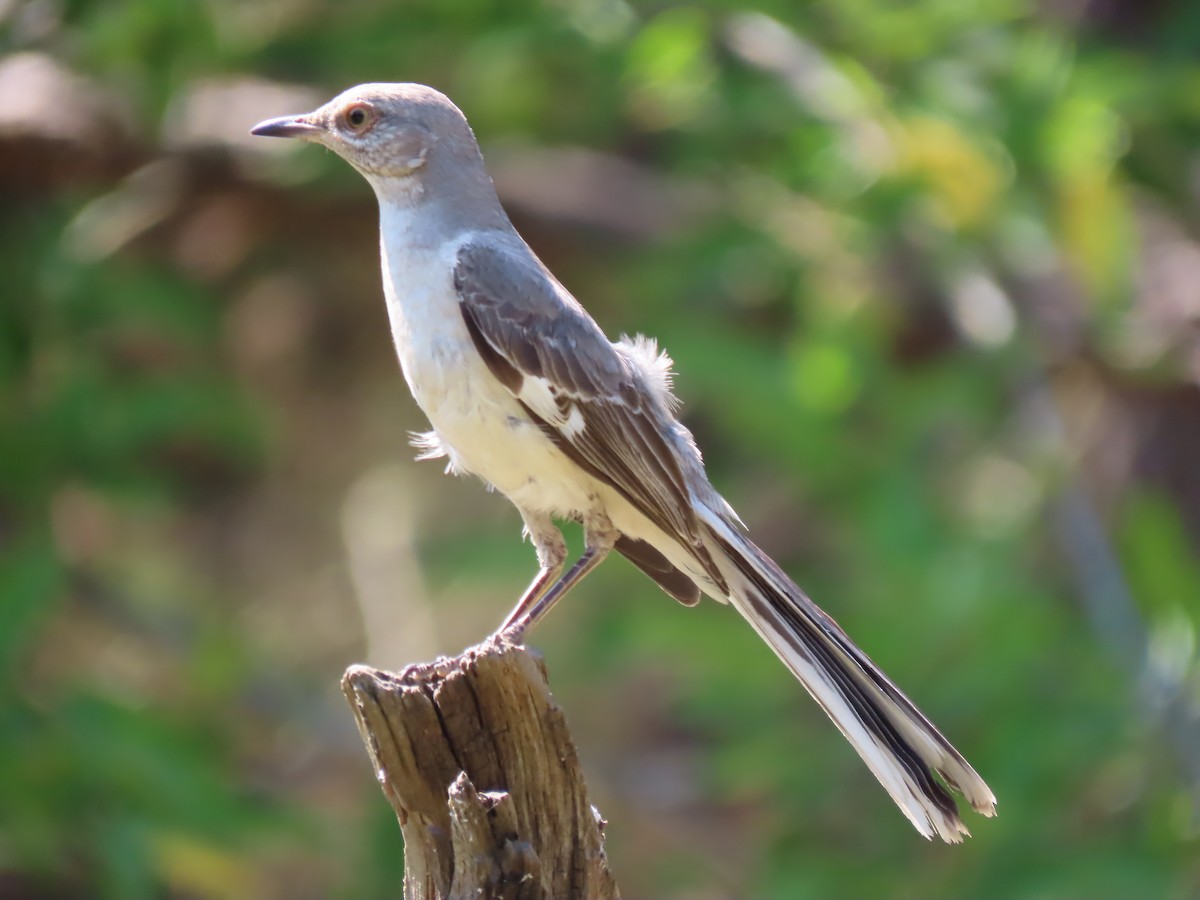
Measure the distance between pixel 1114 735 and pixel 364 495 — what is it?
5.33 metres

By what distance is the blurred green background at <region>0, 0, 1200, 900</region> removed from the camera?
6.86 m

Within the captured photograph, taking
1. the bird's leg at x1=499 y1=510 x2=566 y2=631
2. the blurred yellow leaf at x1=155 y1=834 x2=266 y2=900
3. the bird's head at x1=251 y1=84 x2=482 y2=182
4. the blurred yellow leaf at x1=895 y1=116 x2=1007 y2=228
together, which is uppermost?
the blurred yellow leaf at x1=895 y1=116 x2=1007 y2=228

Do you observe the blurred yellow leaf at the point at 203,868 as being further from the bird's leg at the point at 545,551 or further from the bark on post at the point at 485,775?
the bark on post at the point at 485,775

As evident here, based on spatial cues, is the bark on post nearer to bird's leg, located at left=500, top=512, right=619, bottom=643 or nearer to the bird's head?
bird's leg, located at left=500, top=512, right=619, bottom=643

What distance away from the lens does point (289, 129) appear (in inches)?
191

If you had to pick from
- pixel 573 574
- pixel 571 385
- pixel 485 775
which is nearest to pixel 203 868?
pixel 573 574

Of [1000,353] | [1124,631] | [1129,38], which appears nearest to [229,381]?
[1000,353]

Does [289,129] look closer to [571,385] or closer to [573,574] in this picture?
[571,385]

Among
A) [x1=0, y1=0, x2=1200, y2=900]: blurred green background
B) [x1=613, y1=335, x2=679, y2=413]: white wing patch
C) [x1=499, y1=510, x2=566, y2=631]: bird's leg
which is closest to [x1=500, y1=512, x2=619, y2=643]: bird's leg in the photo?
[x1=499, y1=510, x2=566, y2=631]: bird's leg

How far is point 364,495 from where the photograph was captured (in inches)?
407

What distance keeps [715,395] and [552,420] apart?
3.51 m

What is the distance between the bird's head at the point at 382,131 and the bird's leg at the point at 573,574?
1.21m

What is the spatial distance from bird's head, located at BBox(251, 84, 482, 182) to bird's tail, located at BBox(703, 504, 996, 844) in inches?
60.4

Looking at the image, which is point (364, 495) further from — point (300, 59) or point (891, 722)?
point (891, 722)
